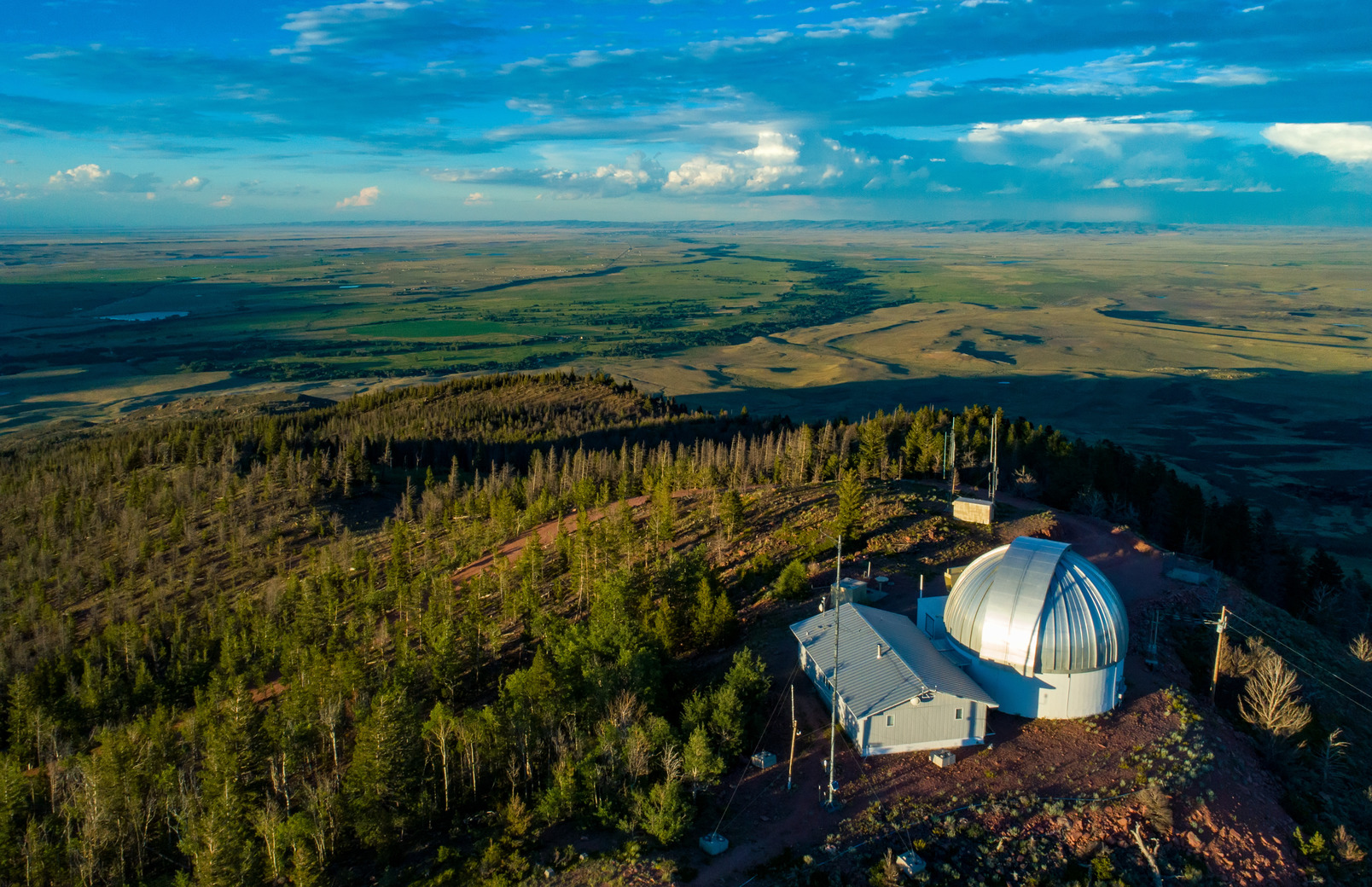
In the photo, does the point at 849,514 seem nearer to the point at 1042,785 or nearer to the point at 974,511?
the point at 974,511

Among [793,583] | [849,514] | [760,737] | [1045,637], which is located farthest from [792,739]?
[849,514]

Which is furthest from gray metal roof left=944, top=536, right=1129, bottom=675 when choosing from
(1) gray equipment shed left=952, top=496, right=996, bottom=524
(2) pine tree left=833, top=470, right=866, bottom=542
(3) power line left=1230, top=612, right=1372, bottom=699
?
(1) gray equipment shed left=952, top=496, right=996, bottom=524

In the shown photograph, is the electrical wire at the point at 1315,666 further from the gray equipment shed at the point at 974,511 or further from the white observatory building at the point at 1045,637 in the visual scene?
the gray equipment shed at the point at 974,511

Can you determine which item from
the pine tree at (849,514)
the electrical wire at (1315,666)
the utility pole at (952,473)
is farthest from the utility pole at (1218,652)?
the utility pole at (952,473)

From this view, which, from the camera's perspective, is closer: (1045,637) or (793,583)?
(1045,637)

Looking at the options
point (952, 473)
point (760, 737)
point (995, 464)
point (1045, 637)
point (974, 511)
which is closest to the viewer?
point (760, 737)

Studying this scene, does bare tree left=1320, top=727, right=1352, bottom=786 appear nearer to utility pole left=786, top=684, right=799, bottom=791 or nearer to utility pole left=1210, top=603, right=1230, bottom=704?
utility pole left=1210, top=603, right=1230, bottom=704

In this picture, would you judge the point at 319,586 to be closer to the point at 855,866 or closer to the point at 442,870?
the point at 442,870
